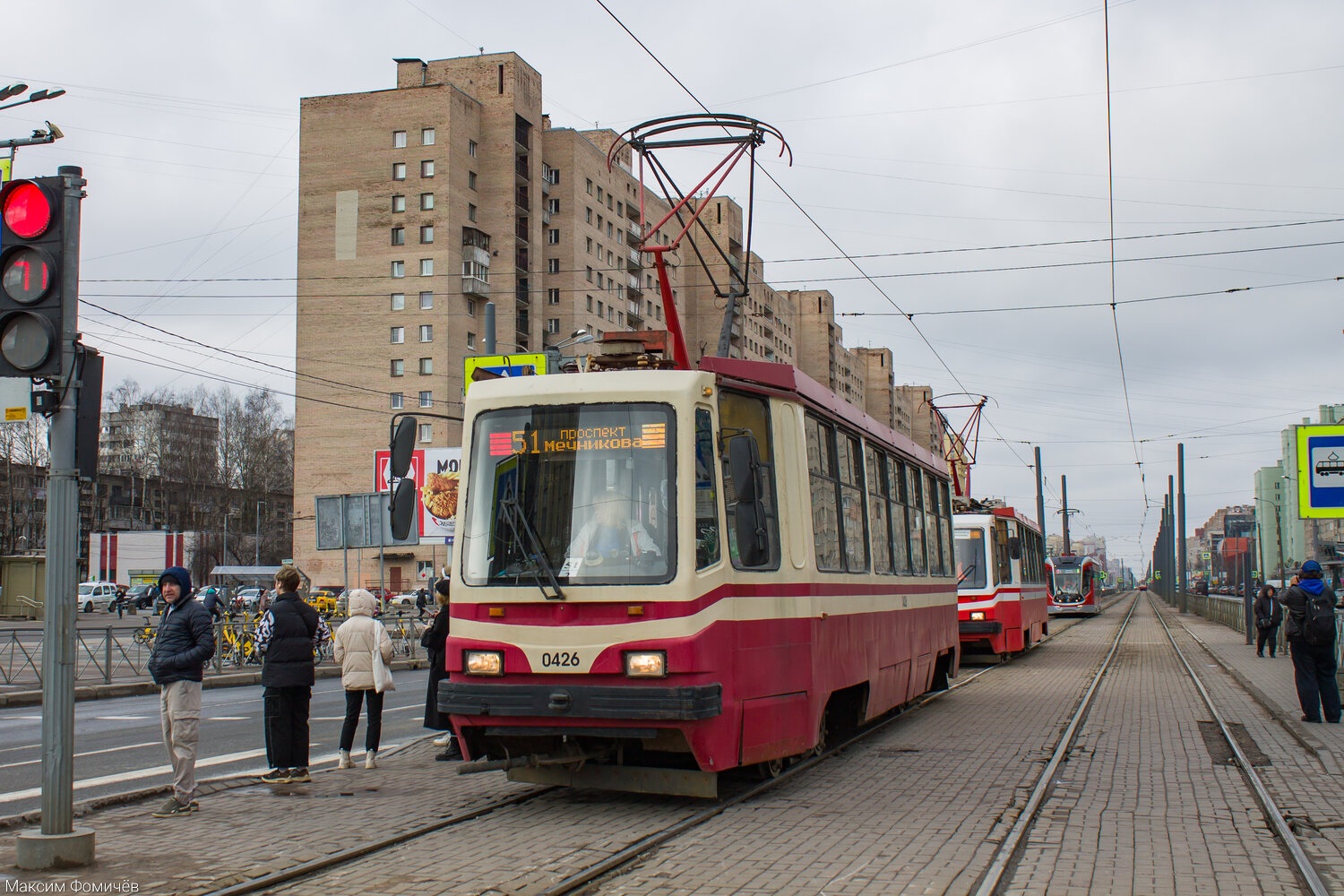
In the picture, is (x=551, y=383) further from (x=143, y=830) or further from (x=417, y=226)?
(x=417, y=226)

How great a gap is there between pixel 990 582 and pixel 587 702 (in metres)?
15.9

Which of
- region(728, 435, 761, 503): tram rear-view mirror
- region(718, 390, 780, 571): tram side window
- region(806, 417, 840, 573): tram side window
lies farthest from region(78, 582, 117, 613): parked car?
region(728, 435, 761, 503): tram rear-view mirror

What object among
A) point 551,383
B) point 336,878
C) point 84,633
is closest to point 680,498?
point 551,383

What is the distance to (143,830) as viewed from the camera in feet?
26.6

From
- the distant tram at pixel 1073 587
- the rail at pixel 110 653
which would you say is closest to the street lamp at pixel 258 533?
the distant tram at pixel 1073 587

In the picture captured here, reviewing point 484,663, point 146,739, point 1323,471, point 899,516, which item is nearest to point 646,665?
point 484,663

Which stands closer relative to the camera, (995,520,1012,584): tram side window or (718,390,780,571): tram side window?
(718,390,780,571): tram side window

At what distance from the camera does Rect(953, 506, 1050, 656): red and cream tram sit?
2281cm

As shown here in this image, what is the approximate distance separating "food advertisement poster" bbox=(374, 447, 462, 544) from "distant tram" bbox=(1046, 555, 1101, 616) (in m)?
33.3

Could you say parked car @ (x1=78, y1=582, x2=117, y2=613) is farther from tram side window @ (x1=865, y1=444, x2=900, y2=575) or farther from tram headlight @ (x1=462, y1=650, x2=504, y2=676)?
tram headlight @ (x1=462, y1=650, x2=504, y2=676)

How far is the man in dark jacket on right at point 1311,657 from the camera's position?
13.9 meters

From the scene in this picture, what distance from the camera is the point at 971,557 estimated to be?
22.8 m

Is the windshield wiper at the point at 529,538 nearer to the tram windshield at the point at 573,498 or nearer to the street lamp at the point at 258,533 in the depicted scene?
the tram windshield at the point at 573,498

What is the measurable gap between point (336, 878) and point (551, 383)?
11.6 ft
